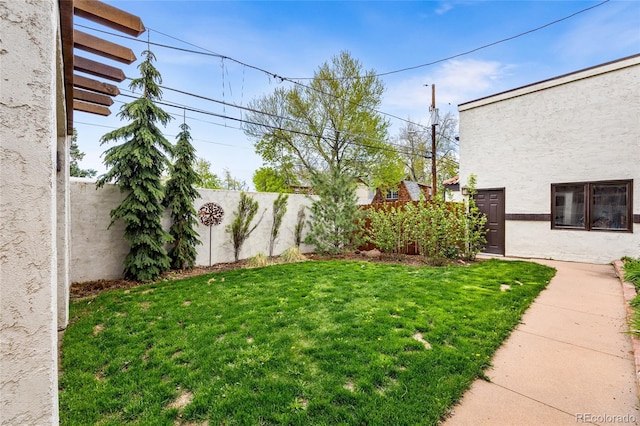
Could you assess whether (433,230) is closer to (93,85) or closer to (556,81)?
(556,81)

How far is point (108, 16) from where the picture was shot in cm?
256

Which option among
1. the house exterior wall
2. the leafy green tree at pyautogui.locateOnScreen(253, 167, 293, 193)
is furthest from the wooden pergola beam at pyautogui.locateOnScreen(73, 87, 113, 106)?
the leafy green tree at pyautogui.locateOnScreen(253, 167, 293, 193)

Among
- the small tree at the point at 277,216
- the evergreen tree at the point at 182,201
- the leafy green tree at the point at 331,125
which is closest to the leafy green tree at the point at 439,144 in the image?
the leafy green tree at the point at 331,125

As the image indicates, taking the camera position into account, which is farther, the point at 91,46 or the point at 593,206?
the point at 593,206

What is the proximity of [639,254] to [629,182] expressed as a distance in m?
1.65

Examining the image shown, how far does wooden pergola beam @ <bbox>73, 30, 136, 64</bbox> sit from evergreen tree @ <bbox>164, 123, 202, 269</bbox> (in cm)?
342

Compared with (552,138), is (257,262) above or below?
below

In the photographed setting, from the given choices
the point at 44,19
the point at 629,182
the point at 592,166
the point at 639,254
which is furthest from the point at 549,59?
the point at 44,19

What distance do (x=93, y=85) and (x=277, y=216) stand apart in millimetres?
5503

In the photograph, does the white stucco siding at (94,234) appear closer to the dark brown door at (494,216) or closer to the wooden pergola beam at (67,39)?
the wooden pergola beam at (67,39)

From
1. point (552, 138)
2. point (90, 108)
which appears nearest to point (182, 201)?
point (90, 108)

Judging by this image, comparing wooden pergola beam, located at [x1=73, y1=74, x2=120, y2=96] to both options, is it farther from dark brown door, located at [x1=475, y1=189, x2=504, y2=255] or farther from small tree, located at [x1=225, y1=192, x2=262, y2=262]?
dark brown door, located at [x1=475, y1=189, x2=504, y2=255]

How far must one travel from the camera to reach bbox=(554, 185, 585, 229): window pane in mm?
7484

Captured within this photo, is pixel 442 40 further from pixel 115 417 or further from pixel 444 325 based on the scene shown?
pixel 115 417
